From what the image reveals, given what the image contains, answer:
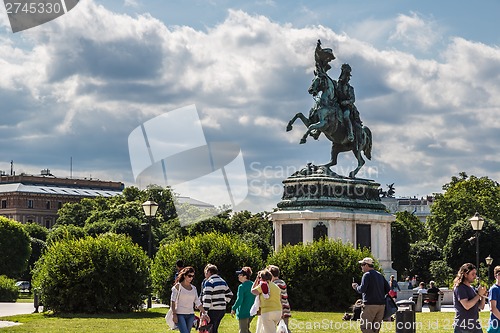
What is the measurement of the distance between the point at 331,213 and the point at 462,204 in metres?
58.5

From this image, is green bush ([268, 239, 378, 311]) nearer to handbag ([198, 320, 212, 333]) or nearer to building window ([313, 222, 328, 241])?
building window ([313, 222, 328, 241])

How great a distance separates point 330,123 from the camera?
4781 centimetres

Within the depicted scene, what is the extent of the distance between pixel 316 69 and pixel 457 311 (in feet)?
107

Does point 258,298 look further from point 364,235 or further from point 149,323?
point 364,235

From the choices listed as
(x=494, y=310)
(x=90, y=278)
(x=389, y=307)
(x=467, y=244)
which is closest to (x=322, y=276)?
(x=90, y=278)

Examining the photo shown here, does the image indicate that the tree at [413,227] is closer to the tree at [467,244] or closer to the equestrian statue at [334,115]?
the tree at [467,244]

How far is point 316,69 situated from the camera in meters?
49.0

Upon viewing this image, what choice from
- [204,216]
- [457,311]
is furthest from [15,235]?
[457,311]

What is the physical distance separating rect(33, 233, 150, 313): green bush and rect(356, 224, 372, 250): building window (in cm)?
1449

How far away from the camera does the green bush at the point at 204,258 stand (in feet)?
121

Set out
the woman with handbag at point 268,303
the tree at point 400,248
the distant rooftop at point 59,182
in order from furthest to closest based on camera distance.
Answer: the distant rooftop at point 59,182 < the tree at point 400,248 < the woman with handbag at point 268,303

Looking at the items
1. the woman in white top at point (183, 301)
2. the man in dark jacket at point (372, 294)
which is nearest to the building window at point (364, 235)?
the man in dark jacket at point (372, 294)

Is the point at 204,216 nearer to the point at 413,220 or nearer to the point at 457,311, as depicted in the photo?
the point at 413,220

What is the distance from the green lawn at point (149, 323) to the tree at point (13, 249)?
53332mm
